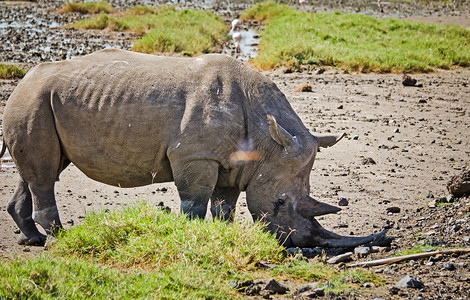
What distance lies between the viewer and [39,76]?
21.7ft

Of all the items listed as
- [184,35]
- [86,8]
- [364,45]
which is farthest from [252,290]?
[86,8]

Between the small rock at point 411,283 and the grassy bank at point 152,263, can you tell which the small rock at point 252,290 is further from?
the small rock at point 411,283

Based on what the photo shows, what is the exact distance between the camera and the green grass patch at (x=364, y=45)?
54.9 feet

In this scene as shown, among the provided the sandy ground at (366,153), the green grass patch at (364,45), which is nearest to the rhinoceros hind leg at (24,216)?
the sandy ground at (366,153)

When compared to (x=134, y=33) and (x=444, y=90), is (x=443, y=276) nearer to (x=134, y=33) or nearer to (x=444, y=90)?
(x=444, y=90)

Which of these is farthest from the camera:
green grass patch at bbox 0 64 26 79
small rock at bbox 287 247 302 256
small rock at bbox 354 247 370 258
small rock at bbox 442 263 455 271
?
green grass patch at bbox 0 64 26 79

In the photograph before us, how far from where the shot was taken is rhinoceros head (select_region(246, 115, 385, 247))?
642cm

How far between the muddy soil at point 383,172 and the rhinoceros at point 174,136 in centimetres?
66

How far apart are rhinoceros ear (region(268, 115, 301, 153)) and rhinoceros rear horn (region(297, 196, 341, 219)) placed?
50 cm

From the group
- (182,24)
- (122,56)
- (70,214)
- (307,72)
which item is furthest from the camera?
(182,24)

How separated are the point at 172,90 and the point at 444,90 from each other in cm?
979

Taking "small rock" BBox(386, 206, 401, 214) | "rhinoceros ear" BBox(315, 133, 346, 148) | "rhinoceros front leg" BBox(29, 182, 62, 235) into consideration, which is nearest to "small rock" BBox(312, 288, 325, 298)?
"rhinoceros ear" BBox(315, 133, 346, 148)

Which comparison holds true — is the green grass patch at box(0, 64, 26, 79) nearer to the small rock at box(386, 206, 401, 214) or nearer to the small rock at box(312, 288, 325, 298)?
the small rock at box(386, 206, 401, 214)

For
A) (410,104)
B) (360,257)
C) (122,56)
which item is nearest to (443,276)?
(360,257)
